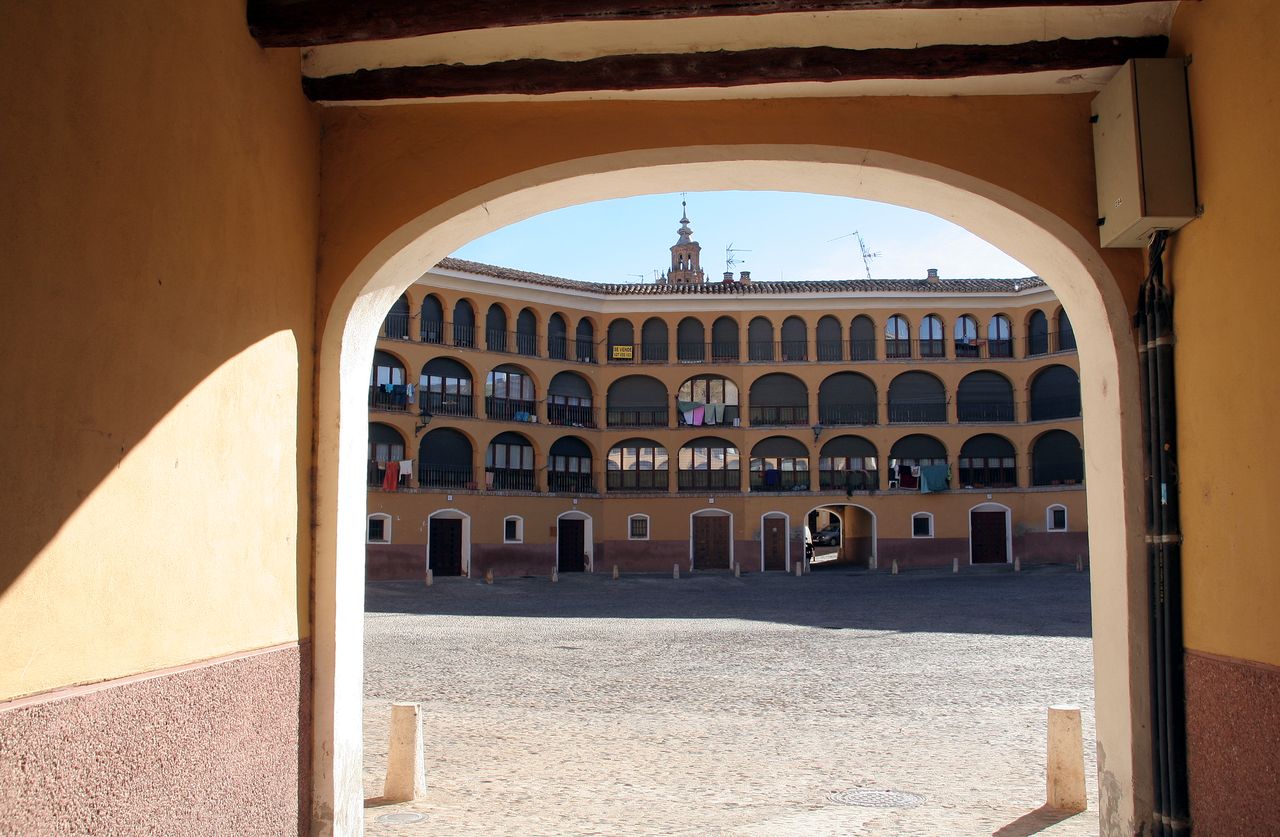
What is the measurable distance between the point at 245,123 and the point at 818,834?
5.11 meters

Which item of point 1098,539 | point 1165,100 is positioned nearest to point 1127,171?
point 1165,100

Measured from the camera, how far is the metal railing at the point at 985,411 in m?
45.2

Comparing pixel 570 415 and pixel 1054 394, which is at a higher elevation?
pixel 1054 394

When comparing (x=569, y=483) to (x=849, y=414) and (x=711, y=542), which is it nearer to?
(x=711, y=542)

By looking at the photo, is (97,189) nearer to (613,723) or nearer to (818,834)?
(818,834)

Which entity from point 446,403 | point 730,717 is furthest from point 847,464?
point 730,717

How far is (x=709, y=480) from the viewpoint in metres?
45.6

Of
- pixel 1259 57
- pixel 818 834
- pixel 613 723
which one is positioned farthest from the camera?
pixel 613 723

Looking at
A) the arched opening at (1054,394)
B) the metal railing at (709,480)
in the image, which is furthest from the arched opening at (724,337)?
the arched opening at (1054,394)

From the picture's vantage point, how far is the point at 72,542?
149 inches

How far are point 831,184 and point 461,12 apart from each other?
246 cm

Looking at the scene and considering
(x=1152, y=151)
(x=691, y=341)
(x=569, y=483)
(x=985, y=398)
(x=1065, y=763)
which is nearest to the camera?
(x=1152, y=151)

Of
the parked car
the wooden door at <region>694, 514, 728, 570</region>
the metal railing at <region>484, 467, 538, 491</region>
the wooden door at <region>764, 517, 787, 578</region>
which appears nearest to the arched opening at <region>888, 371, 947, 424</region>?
the wooden door at <region>764, 517, 787, 578</region>

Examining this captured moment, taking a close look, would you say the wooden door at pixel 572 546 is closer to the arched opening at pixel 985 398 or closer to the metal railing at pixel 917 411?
the metal railing at pixel 917 411
